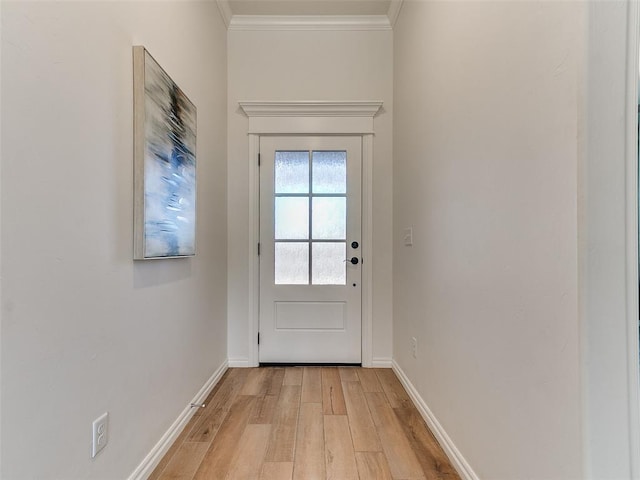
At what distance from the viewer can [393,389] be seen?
7.52 ft

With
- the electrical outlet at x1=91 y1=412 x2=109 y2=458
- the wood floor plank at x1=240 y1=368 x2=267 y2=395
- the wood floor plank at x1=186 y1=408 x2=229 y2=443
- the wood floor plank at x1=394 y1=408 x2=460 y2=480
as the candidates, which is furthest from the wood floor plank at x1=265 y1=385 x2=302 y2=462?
the electrical outlet at x1=91 y1=412 x2=109 y2=458

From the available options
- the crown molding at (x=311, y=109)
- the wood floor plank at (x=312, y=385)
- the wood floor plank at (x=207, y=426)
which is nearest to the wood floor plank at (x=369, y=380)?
the wood floor plank at (x=312, y=385)

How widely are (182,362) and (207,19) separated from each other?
2219 millimetres

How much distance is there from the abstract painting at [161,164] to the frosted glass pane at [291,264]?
3.11ft

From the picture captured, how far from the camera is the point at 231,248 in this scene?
2.71 meters

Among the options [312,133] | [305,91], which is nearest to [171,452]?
[312,133]

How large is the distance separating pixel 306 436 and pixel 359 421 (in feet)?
1.07

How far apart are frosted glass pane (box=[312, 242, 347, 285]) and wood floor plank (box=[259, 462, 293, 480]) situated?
141 cm

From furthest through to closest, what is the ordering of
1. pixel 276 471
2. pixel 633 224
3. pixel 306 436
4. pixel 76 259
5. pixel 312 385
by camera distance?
1. pixel 312 385
2. pixel 306 436
3. pixel 276 471
4. pixel 76 259
5. pixel 633 224

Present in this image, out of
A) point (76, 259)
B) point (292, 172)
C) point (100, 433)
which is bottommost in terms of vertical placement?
point (100, 433)

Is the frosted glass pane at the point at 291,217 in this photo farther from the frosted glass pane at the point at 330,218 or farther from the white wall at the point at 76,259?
the white wall at the point at 76,259

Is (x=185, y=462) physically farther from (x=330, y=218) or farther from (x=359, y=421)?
(x=330, y=218)

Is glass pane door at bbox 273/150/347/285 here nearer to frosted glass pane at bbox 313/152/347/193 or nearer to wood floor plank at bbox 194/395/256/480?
frosted glass pane at bbox 313/152/347/193

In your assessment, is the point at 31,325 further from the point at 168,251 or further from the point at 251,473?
the point at 251,473
